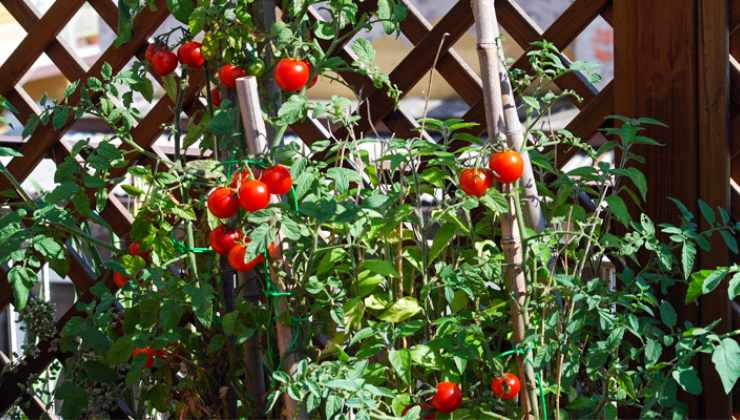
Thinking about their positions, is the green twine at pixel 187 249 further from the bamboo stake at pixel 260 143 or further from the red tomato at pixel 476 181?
the red tomato at pixel 476 181

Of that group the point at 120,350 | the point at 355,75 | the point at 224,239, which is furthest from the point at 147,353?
the point at 355,75

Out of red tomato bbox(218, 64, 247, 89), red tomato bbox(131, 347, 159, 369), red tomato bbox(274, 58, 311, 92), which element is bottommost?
red tomato bbox(131, 347, 159, 369)

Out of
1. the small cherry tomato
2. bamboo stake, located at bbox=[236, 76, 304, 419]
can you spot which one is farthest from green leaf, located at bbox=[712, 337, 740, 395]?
the small cherry tomato

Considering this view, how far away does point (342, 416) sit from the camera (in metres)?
1.67

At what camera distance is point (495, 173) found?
1623 millimetres

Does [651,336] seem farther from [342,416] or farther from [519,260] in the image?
[342,416]

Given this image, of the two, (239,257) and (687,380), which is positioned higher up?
(239,257)

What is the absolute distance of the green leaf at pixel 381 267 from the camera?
1.78 meters

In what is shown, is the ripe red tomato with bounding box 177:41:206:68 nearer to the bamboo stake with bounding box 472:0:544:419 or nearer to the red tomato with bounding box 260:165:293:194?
the red tomato with bounding box 260:165:293:194

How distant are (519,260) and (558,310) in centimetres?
11

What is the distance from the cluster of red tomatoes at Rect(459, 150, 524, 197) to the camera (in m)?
1.60

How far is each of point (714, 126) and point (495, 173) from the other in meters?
0.50

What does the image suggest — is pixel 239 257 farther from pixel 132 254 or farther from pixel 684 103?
pixel 684 103

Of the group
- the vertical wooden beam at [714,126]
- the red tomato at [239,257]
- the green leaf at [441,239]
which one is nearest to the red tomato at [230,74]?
the red tomato at [239,257]
